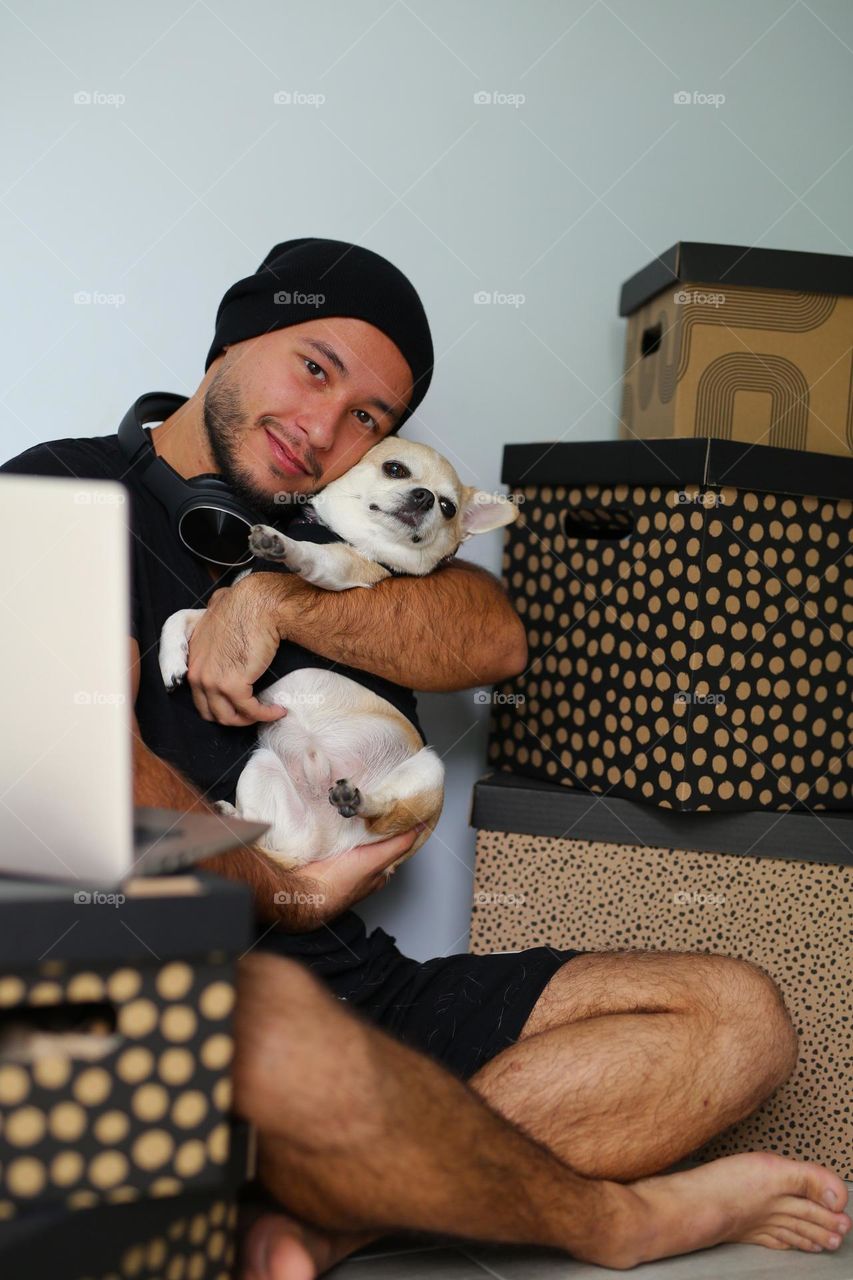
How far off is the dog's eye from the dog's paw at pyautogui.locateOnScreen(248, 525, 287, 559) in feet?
1.17

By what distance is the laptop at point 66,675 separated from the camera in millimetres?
770

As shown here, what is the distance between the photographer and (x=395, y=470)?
6.10ft

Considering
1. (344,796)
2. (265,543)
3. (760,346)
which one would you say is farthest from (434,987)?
(760,346)

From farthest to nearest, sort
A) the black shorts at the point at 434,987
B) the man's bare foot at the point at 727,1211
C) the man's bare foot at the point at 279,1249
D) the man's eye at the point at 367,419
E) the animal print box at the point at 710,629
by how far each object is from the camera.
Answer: the man's eye at the point at 367,419, the animal print box at the point at 710,629, the black shorts at the point at 434,987, the man's bare foot at the point at 727,1211, the man's bare foot at the point at 279,1249

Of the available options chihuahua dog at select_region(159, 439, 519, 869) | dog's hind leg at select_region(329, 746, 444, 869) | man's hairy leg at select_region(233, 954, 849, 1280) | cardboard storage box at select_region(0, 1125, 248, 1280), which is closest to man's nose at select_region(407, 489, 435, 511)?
chihuahua dog at select_region(159, 439, 519, 869)

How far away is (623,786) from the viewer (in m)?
1.80

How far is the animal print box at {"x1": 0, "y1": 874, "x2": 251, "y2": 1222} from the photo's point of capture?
2.56 ft

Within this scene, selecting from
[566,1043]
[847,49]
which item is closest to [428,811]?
[566,1043]

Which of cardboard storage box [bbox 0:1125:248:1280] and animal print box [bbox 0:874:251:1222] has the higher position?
animal print box [bbox 0:874:251:1222]

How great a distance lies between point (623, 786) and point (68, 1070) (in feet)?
3.80

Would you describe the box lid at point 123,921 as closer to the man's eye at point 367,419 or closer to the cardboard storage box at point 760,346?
the man's eye at point 367,419

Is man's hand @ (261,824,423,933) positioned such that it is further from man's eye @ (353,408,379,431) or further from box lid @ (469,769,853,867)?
man's eye @ (353,408,379,431)

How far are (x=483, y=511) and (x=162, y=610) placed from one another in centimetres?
61

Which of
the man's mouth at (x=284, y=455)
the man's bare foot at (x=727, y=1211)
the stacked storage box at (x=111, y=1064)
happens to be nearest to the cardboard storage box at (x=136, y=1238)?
the stacked storage box at (x=111, y=1064)
